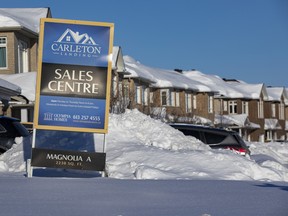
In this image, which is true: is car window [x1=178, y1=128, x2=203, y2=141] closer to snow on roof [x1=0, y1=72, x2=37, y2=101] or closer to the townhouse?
snow on roof [x1=0, y1=72, x2=37, y2=101]

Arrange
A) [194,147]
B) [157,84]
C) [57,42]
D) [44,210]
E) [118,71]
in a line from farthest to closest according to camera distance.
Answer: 1. [157,84]
2. [118,71]
3. [194,147]
4. [57,42]
5. [44,210]

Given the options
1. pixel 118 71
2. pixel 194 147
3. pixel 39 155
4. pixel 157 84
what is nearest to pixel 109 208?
pixel 39 155

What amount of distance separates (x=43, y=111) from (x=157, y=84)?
4323 cm

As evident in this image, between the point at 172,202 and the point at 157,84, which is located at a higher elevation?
the point at 157,84

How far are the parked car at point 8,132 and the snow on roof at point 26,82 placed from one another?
35.8 feet

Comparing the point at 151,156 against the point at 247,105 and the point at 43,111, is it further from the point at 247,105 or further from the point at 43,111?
the point at 247,105

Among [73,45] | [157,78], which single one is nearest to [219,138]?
[73,45]

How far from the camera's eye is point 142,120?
1852 cm

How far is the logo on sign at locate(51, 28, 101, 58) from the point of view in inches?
504

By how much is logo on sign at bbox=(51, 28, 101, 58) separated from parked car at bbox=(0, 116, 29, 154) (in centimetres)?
546

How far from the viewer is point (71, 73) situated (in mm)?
12891

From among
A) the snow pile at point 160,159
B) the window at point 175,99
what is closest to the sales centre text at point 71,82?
the snow pile at point 160,159

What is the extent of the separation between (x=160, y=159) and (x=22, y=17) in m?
23.8

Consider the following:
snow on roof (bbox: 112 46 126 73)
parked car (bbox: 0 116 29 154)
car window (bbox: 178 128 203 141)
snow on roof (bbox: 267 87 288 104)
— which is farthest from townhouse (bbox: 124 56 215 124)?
parked car (bbox: 0 116 29 154)
